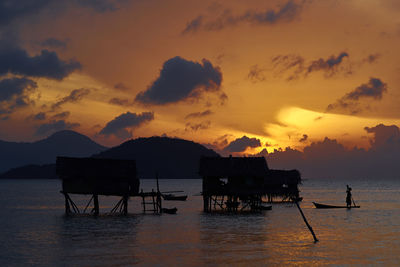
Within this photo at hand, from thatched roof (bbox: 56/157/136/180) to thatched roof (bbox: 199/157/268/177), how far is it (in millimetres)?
9113

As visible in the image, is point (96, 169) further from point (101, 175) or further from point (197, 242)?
point (197, 242)

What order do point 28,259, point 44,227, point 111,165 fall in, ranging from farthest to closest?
1. point 111,165
2. point 44,227
3. point 28,259

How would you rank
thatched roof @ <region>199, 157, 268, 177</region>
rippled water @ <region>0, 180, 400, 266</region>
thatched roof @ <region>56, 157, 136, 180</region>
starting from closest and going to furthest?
rippled water @ <region>0, 180, 400, 266</region> → thatched roof @ <region>56, 157, 136, 180</region> → thatched roof @ <region>199, 157, 268, 177</region>

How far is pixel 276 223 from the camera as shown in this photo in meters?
50.6

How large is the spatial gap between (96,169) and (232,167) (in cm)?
1570

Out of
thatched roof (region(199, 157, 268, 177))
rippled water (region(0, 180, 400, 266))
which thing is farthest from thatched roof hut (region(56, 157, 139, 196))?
thatched roof (region(199, 157, 268, 177))

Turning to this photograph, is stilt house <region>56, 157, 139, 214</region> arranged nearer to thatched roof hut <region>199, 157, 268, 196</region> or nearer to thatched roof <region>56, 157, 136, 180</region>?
thatched roof <region>56, 157, 136, 180</region>

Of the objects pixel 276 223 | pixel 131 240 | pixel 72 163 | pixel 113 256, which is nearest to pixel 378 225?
pixel 276 223

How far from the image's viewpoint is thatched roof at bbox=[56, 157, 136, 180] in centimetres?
5622

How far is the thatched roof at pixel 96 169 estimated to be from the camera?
184 ft

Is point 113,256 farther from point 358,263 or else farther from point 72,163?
point 72,163

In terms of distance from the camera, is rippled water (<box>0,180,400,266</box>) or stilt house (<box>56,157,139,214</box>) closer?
rippled water (<box>0,180,400,266</box>)

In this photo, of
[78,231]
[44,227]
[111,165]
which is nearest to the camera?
[78,231]

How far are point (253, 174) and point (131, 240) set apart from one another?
25.6 m
